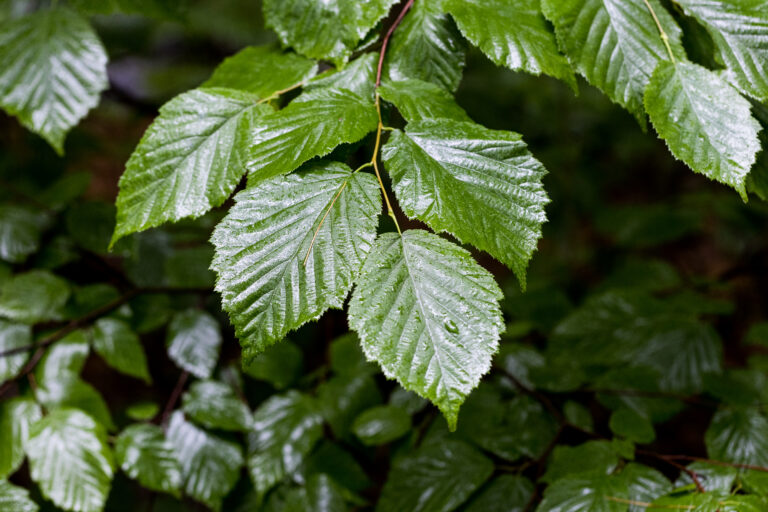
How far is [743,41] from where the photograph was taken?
29.8 inches

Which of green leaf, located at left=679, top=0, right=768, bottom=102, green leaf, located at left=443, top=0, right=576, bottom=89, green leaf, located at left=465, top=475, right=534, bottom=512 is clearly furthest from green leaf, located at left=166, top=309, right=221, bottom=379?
green leaf, located at left=679, top=0, right=768, bottom=102

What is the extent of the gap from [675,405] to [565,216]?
6.11ft

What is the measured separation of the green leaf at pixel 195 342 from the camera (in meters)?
1.20

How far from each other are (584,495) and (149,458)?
850 mm

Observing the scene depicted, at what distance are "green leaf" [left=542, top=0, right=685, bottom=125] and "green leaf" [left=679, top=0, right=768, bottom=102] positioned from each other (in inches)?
2.6

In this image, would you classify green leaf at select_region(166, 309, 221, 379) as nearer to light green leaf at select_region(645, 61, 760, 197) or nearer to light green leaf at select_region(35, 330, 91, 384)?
light green leaf at select_region(35, 330, 91, 384)

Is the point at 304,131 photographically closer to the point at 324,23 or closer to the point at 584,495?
the point at 324,23

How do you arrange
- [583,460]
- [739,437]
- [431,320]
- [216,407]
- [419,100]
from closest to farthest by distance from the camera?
1. [431,320]
2. [419,100]
3. [583,460]
4. [739,437]
5. [216,407]

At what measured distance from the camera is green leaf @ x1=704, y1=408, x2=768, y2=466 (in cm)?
105

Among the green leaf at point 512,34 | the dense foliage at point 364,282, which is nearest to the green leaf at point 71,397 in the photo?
the dense foliage at point 364,282

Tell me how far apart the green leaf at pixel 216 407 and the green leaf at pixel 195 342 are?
3cm

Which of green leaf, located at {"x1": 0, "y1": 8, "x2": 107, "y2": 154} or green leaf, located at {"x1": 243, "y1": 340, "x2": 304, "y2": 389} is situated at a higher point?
green leaf, located at {"x1": 0, "y1": 8, "x2": 107, "y2": 154}

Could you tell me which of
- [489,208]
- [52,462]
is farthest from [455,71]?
[52,462]

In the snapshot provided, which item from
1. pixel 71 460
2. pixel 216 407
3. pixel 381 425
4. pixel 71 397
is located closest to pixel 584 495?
pixel 381 425
